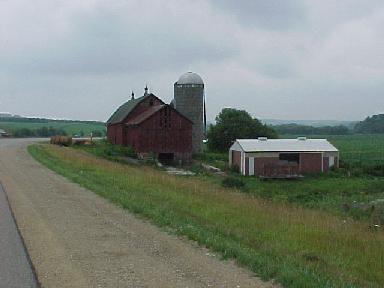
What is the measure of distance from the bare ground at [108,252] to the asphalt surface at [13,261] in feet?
0.44

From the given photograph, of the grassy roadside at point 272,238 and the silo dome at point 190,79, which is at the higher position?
the silo dome at point 190,79

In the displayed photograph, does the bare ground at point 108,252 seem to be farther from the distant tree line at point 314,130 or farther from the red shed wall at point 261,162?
the distant tree line at point 314,130

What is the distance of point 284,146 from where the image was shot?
2333 inches

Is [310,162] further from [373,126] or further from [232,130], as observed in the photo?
[373,126]

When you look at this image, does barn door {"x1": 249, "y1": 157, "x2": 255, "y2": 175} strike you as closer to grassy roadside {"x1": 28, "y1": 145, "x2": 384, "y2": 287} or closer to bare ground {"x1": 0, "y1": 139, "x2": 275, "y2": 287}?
grassy roadside {"x1": 28, "y1": 145, "x2": 384, "y2": 287}

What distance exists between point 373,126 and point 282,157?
Answer: 467 feet

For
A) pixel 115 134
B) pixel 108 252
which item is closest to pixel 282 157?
pixel 115 134

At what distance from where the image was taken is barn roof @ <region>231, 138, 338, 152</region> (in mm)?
58000

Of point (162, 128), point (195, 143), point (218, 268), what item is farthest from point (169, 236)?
point (195, 143)

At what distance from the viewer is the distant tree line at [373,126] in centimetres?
19009

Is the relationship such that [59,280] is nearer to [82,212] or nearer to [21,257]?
[21,257]

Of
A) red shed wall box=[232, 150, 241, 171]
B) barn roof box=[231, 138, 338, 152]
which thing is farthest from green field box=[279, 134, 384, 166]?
red shed wall box=[232, 150, 241, 171]

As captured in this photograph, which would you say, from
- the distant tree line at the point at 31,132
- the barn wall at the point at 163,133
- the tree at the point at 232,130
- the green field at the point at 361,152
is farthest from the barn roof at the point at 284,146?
the distant tree line at the point at 31,132

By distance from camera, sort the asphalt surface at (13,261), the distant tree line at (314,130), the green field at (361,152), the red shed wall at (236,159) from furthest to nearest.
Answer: the distant tree line at (314,130), the green field at (361,152), the red shed wall at (236,159), the asphalt surface at (13,261)
